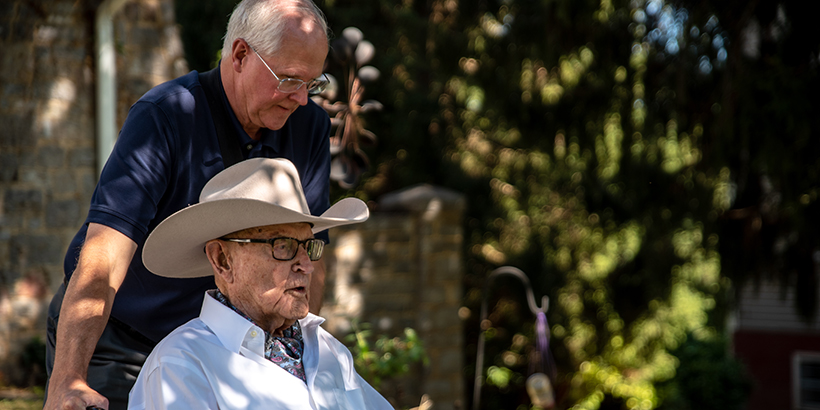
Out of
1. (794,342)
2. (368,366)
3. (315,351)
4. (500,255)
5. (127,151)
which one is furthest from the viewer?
(794,342)

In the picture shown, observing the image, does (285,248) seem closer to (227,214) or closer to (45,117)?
(227,214)

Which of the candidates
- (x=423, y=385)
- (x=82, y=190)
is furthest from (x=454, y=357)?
(x=82, y=190)

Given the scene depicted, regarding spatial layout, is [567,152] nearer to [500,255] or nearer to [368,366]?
[500,255]

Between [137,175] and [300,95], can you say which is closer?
[137,175]

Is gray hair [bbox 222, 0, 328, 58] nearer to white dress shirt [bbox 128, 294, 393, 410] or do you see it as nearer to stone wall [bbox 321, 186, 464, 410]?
white dress shirt [bbox 128, 294, 393, 410]

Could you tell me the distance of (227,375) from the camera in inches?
59.3

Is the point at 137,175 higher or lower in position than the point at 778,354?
higher

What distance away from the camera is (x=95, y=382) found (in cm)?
176

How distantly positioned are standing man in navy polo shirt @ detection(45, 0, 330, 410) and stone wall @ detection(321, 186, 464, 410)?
4.70 m

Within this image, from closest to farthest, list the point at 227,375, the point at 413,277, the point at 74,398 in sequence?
the point at 74,398
the point at 227,375
the point at 413,277

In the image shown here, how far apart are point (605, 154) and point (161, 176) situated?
24.4 feet

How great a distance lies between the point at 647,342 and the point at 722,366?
1089 mm

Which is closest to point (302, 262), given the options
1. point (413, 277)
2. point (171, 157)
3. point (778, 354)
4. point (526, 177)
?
point (171, 157)

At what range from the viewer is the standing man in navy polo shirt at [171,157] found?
60.3 inches
